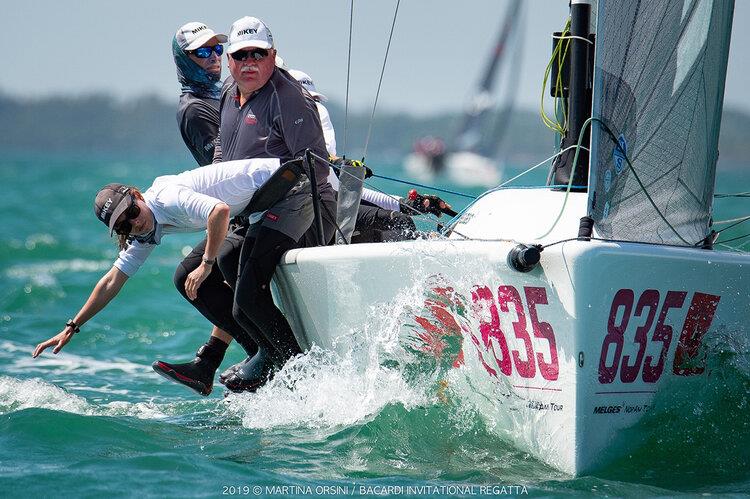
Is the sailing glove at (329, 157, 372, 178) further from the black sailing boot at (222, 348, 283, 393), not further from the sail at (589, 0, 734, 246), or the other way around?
the sail at (589, 0, 734, 246)

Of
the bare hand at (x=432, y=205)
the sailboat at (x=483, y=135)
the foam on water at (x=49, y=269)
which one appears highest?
the sailboat at (x=483, y=135)

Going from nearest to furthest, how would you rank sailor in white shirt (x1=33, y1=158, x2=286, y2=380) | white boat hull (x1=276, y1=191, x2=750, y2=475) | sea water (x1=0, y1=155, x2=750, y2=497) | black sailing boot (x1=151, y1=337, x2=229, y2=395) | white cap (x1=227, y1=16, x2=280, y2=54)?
white boat hull (x1=276, y1=191, x2=750, y2=475)
sea water (x1=0, y1=155, x2=750, y2=497)
sailor in white shirt (x1=33, y1=158, x2=286, y2=380)
white cap (x1=227, y1=16, x2=280, y2=54)
black sailing boot (x1=151, y1=337, x2=229, y2=395)

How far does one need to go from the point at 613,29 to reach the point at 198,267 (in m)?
2.18

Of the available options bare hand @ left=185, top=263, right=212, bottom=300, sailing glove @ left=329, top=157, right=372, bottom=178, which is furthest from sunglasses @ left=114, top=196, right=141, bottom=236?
sailing glove @ left=329, top=157, right=372, bottom=178

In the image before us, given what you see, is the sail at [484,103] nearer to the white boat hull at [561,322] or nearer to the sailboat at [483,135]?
the sailboat at [483,135]

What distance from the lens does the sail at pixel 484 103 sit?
123ft

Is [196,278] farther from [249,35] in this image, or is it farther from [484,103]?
[484,103]

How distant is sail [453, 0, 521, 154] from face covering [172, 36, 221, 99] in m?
29.5

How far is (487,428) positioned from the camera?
14.3 ft

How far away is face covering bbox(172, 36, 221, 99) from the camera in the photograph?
18.7 ft

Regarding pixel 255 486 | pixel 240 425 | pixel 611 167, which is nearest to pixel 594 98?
pixel 611 167

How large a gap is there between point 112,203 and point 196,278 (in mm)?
509

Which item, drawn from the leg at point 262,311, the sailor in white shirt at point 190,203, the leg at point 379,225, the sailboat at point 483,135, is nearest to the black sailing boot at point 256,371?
the leg at point 262,311

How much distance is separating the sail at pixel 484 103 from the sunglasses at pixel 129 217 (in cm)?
3071
